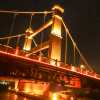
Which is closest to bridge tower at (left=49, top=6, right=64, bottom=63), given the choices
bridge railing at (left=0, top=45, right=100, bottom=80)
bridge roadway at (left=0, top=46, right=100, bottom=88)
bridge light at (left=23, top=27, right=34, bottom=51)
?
bridge railing at (left=0, top=45, right=100, bottom=80)

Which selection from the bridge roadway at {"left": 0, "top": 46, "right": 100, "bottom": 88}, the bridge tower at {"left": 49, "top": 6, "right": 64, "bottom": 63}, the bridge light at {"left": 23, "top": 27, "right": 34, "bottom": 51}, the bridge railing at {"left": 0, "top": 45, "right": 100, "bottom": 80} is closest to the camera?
the bridge roadway at {"left": 0, "top": 46, "right": 100, "bottom": 88}

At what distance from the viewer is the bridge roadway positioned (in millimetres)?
16927

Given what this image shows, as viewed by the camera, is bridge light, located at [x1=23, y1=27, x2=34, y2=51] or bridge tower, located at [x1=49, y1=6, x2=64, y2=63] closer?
bridge tower, located at [x1=49, y1=6, x2=64, y2=63]

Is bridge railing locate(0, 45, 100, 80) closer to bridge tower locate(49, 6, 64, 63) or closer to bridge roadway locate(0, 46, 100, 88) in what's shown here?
bridge roadway locate(0, 46, 100, 88)

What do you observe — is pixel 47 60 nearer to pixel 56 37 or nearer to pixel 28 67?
pixel 28 67

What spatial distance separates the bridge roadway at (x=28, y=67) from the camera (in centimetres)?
1693

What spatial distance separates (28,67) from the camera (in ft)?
61.6

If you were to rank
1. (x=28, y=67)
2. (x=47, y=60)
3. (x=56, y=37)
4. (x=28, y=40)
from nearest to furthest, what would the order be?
(x=28, y=67) < (x=47, y=60) < (x=56, y=37) < (x=28, y=40)

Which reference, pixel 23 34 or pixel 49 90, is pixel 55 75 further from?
pixel 23 34

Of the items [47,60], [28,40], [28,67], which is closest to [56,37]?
[47,60]

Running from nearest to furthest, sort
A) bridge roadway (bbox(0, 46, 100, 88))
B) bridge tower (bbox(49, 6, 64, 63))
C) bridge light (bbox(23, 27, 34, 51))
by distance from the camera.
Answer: bridge roadway (bbox(0, 46, 100, 88)), bridge tower (bbox(49, 6, 64, 63)), bridge light (bbox(23, 27, 34, 51))

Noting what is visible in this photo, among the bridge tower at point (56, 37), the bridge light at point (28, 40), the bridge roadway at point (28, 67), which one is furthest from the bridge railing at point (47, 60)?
the bridge light at point (28, 40)

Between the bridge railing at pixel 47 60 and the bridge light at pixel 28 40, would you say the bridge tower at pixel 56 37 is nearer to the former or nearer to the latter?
the bridge railing at pixel 47 60

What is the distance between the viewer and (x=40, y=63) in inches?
771
